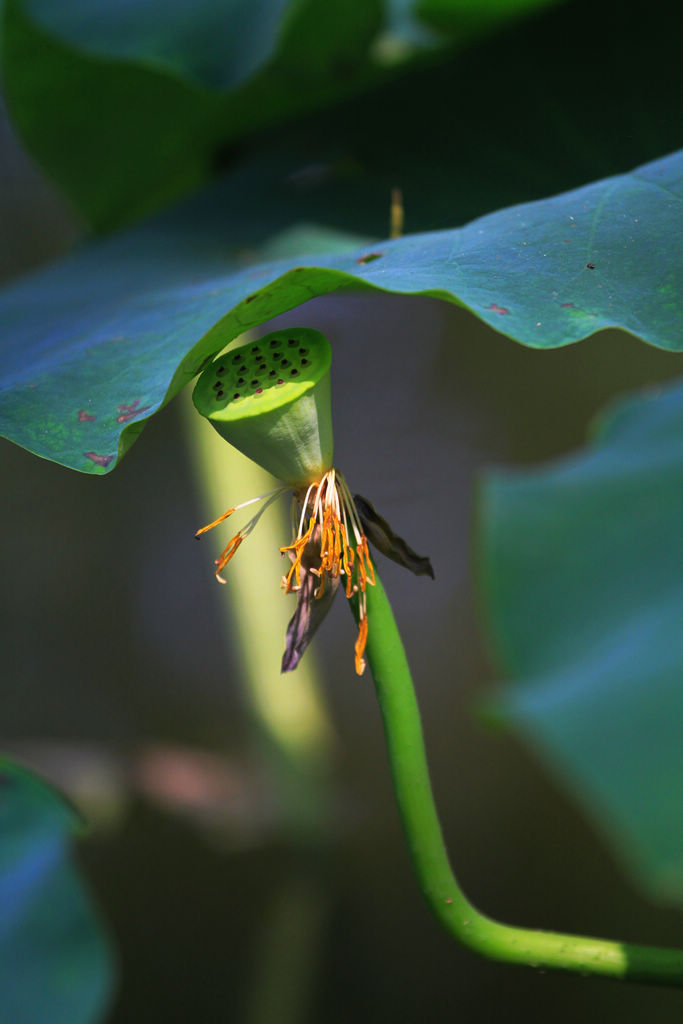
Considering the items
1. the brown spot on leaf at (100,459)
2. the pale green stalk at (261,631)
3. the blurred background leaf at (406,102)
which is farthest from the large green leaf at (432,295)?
the pale green stalk at (261,631)

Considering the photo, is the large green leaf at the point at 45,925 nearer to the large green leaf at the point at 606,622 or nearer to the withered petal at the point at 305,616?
the withered petal at the point at 305,616

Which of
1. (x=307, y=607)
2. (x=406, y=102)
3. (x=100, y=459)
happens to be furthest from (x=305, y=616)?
(x=406, y=102)

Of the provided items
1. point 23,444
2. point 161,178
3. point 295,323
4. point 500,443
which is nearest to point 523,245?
point 23,444

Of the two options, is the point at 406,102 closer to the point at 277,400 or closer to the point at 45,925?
the point at 277,400

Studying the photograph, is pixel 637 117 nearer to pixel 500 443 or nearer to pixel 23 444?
pixel 23 444

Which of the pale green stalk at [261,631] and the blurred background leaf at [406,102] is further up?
the blurred background leaf at [406,102]

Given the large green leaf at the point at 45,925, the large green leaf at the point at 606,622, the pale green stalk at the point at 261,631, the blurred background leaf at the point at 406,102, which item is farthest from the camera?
the pale green stalk at the point at 261,631

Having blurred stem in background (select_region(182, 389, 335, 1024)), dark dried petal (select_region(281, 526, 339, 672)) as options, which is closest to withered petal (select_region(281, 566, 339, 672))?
dark dried petal (select_region(281, 526, 339, 672))
